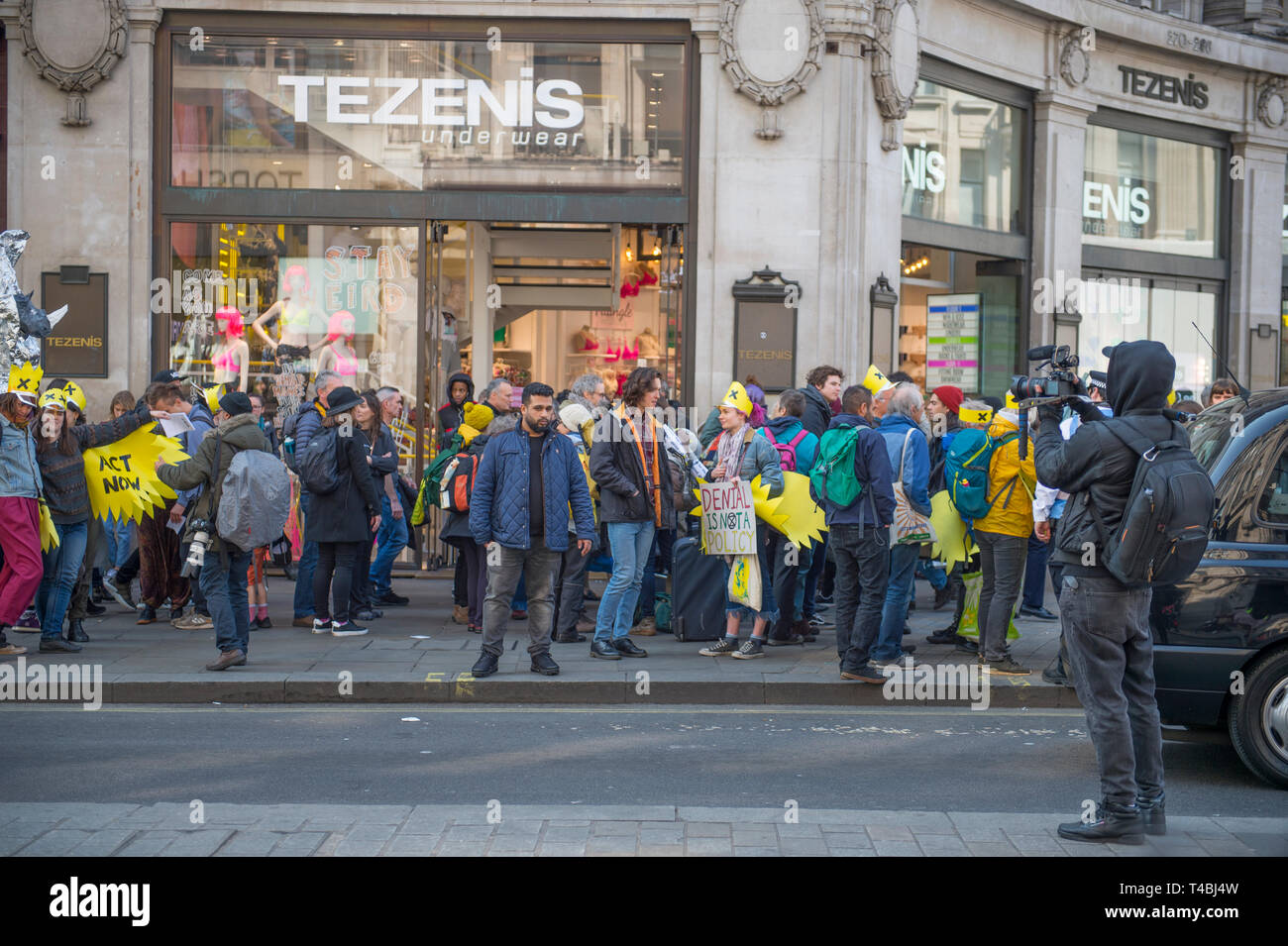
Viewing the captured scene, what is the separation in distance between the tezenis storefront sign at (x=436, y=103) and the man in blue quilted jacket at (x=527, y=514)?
21.5ft

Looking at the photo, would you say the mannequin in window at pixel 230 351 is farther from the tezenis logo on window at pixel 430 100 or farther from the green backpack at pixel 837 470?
the green backpack at pixel 837 470

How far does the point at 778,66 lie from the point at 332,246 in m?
5.01

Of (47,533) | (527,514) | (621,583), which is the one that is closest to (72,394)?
(47,533)

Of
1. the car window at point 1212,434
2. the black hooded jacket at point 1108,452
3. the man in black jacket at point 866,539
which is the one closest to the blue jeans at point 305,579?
the man in black jacket at point 866,539

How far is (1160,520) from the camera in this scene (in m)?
5.50

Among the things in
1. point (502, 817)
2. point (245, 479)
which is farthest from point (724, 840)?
point (245, 479)

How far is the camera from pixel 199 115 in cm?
1519

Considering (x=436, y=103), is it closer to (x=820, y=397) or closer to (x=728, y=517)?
(x=820, y=397)

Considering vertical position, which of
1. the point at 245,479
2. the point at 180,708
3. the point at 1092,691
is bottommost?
the point at 180,708

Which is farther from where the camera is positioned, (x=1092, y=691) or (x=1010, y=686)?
(x=1010, y=686)

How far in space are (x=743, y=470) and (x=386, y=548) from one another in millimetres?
3985

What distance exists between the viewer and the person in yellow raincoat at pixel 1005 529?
947cm

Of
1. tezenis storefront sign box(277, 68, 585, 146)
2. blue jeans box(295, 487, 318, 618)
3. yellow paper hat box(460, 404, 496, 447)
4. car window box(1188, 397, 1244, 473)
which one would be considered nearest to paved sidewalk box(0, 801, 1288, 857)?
car window box(1188, 397, 1244, 473)
